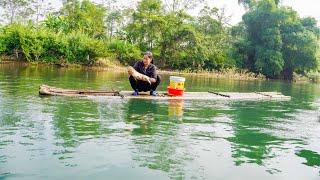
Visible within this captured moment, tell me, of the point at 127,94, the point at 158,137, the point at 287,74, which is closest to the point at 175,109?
the point at 127,94

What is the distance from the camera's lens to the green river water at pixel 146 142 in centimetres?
568

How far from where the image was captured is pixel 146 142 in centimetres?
727

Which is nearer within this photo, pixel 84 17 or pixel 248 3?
pixel 84 17

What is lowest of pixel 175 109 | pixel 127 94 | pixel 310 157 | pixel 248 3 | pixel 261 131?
pixel 310 157

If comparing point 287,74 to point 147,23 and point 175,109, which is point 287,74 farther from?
point 175,109

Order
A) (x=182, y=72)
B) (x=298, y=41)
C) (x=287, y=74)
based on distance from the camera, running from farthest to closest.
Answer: (x=287, y=74) → (x=298, y=41) → (x=182, y=72)

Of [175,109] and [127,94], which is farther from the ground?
[127,94]

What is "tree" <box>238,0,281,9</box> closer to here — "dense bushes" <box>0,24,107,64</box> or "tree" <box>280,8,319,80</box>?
"tree" <box>280,8,319,80</box>

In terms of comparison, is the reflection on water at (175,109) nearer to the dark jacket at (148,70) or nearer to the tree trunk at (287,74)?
the dark jacket at (148,70)

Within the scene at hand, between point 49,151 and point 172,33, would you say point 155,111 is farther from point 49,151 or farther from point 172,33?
point 172,33

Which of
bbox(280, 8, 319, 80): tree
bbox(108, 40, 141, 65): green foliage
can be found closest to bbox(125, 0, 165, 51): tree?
bbox(108, 40, 141, 65): green foliage

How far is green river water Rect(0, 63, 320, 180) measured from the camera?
5.68m

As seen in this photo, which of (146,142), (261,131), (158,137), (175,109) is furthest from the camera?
(175,109)

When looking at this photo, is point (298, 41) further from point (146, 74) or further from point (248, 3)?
point (146, 74)
